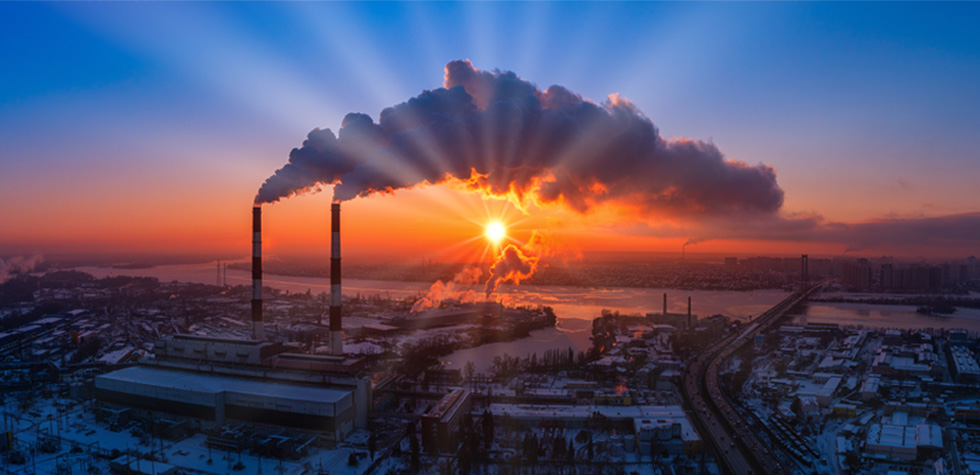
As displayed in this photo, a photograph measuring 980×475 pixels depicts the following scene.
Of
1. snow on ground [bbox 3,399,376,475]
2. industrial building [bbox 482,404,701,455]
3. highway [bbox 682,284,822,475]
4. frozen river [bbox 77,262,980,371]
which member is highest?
industrial building [bbox 482,404,701,455]

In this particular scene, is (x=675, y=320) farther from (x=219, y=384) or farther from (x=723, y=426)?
(x=219, y=384)

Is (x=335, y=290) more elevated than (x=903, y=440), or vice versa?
(x=335, y=290)

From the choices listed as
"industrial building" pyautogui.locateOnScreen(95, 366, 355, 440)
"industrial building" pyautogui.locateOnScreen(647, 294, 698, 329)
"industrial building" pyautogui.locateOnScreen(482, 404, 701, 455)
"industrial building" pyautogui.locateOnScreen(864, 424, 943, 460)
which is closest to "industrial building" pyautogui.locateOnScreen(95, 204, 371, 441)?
"industrial building" pyautogui.locateOnScreen(95, 366, 355, 440)

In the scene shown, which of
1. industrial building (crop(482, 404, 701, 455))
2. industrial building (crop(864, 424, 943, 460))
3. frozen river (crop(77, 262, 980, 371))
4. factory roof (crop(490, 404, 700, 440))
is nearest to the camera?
industrial building (crop(864, 424, 943, 460))

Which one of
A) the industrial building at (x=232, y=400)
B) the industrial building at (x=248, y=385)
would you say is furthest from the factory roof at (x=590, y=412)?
the industrial building at (x=232, y=400)

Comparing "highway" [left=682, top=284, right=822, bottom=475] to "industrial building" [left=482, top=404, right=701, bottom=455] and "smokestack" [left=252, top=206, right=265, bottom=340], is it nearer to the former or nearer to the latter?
"industrial building" [left=482, top=404, right=701, bottom=455]

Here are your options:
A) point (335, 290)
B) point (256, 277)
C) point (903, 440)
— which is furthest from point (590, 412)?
point (256, 277)

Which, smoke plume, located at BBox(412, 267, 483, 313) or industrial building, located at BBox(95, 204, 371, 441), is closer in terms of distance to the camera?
industrial building, located at BBox(95, 204, 371, 441)
